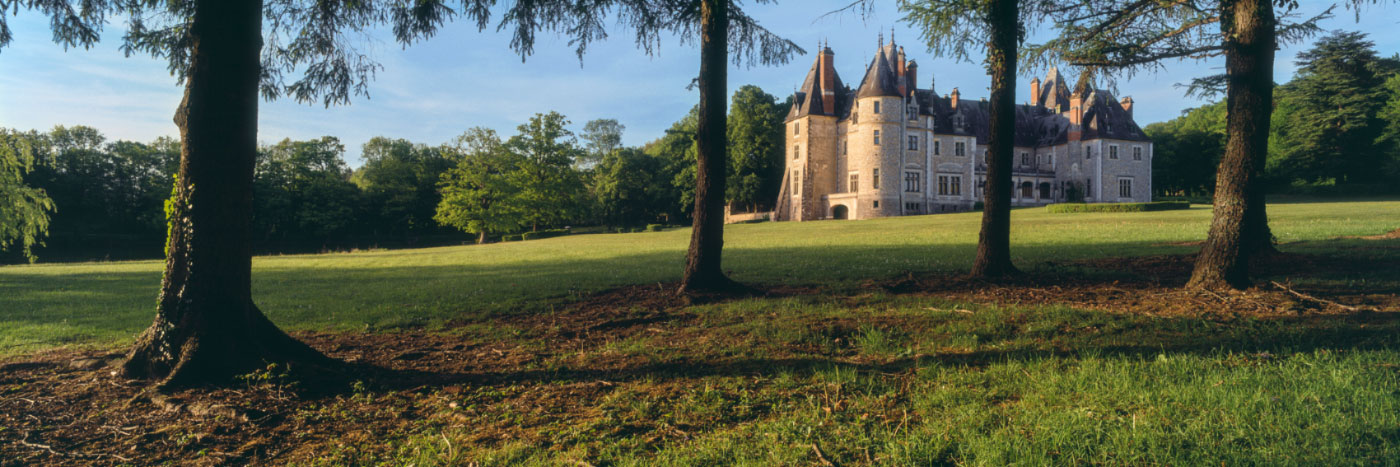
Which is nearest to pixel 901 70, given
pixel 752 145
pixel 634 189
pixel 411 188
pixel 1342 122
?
pixel 752 145

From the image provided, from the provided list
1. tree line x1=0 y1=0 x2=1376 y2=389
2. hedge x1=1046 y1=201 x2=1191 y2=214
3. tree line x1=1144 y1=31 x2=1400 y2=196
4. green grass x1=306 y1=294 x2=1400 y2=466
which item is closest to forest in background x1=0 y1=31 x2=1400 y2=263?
tree line x1=1144 y1=31 x2=1400 y2=196

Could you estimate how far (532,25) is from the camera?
827cm

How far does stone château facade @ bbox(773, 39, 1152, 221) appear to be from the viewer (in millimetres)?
49188

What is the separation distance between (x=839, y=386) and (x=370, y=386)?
3477 mm

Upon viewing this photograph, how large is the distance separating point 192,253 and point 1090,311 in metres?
7.87

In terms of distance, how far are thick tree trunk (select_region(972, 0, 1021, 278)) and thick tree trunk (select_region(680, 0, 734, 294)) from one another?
355cm

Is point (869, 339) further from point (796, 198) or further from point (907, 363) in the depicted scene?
point (796, 198)

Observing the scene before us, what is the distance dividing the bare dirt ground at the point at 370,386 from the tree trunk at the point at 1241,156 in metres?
0.41

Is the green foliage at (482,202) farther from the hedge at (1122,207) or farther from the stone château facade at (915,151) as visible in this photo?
the hedge at (1122,207)

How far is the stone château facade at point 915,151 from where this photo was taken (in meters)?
49.2

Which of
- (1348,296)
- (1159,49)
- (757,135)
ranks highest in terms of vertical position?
(757,135)

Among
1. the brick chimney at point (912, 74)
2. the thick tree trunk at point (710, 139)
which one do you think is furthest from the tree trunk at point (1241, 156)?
the brick chimney at point (912, 74)

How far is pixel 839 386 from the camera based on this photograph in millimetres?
4137

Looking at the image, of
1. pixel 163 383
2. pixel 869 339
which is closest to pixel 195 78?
pixel 163 383
